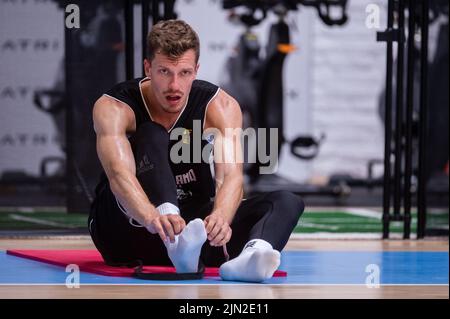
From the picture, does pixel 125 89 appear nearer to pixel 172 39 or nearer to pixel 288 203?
pixel 172 39

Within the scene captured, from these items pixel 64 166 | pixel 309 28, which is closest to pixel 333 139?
pixel 309 28

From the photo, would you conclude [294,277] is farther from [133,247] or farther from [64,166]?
[64,166]

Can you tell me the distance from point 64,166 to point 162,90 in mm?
2320

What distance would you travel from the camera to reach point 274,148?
7930 millimetres

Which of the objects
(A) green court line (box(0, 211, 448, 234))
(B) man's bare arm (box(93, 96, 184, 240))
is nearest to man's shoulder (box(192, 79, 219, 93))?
(B) man's bare arm (box(93, 96, 184, 240))

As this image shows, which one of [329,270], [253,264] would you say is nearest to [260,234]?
[253,264]

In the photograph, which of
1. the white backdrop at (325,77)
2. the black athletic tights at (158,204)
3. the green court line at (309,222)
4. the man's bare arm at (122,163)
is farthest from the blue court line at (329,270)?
the white backdrop at (325,77)

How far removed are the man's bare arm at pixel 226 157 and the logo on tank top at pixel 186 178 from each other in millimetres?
103

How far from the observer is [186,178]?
13.2ft

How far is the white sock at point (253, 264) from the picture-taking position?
3623 mm

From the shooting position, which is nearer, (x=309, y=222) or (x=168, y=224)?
(x=168, y=224)

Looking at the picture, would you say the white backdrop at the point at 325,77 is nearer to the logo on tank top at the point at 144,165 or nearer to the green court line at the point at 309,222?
the green court line at the point at 309,222

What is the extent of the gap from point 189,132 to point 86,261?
0.80 m

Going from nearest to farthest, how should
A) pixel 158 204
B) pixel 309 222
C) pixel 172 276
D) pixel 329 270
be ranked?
pixel 158 204
pixel 172 276
pixel 329 270
pixel 309 222
